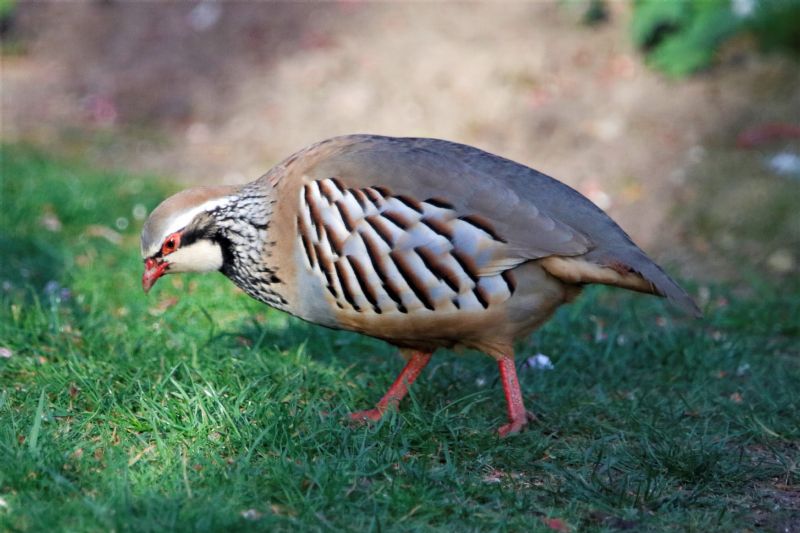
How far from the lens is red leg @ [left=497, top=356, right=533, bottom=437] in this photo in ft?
11.4

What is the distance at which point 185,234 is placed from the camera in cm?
358

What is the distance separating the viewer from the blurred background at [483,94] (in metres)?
6.49

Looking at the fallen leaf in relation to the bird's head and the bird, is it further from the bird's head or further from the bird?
the bird's head

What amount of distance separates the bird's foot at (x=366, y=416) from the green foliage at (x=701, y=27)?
4793 mm

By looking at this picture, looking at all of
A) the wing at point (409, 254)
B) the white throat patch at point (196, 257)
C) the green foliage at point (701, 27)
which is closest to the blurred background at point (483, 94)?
the green foliage at point (701, 27)

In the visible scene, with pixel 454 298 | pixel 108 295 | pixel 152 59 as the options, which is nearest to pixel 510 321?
pixel 454 298

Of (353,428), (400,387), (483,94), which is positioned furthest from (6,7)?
(353,428)

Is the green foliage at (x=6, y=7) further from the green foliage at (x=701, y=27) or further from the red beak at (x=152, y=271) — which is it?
the red beak at (x=152, y=271)

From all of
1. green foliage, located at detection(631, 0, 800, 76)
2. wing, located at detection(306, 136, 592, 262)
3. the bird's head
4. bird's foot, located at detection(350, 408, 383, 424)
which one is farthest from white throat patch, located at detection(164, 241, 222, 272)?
green foliage, located at detection(631, 0, 800, 76)

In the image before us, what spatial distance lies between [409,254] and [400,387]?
1.92 feet

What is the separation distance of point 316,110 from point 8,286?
3.89 metres

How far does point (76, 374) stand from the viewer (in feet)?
11.7

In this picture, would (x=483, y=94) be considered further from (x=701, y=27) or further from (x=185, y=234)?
(x=185, y=234)

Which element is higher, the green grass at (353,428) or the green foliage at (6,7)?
the green foliage at (6,7)
